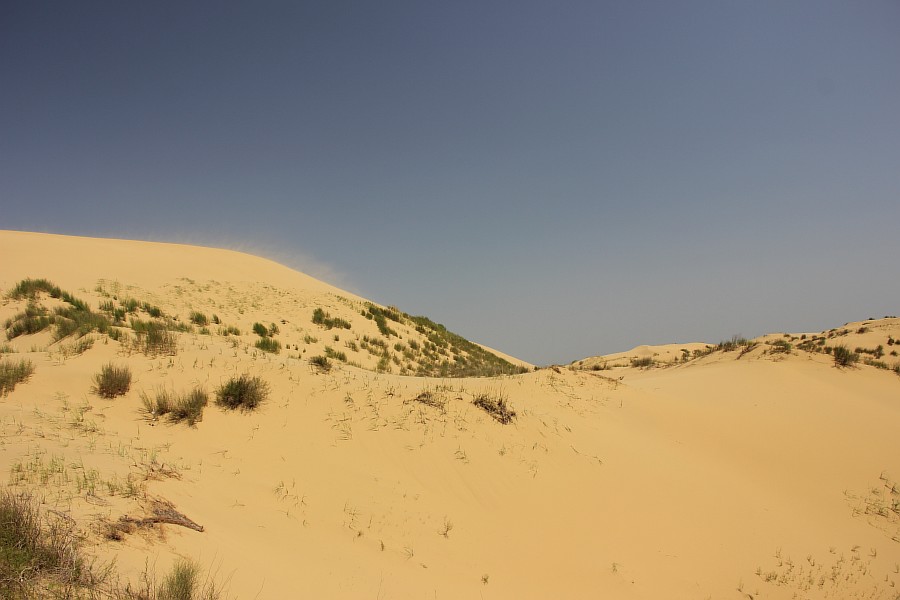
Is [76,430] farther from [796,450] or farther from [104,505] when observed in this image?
[796,450]

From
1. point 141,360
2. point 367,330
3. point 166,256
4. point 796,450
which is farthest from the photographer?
point 166,256

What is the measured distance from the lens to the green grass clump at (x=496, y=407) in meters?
7.79

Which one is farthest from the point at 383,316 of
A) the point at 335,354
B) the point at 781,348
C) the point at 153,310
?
the point at 781,348

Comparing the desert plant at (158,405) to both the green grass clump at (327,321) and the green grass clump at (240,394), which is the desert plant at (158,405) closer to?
the green grass clump at (240,394)

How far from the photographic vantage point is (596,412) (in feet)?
31.4

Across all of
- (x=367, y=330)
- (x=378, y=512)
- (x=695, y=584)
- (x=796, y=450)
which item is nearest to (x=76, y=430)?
(x=378, y=512)

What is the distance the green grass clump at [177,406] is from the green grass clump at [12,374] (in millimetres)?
1784

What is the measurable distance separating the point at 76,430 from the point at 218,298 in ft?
54.2

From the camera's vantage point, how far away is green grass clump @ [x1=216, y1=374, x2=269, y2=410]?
6.69 m

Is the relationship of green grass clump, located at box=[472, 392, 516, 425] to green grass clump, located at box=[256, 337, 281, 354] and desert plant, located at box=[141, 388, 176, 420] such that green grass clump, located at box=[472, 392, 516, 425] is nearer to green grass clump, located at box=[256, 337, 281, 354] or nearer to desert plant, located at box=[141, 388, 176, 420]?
desert plant, located at box=[141, 388, 176, 420]

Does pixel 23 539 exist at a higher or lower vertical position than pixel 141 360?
lower

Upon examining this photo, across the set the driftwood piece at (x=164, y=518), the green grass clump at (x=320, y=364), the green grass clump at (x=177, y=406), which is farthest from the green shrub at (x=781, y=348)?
the driftwood piece at (x=164, y=518)

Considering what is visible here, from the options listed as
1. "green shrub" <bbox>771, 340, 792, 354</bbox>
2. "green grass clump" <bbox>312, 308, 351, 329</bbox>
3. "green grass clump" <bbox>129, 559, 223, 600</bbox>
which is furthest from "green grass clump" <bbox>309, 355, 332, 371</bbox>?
"green shrub" <bbox>771, 340, 792, 354</bbox>

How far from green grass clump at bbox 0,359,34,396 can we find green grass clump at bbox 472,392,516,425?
23.5 feet
